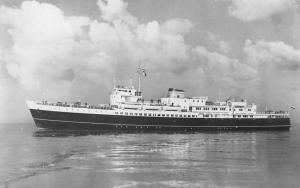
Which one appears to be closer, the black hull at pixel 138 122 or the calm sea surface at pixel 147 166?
the calm sea surface at pixel 147 166

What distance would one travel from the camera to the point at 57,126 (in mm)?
56375

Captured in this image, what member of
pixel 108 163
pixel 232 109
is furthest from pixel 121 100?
pixel 108 163

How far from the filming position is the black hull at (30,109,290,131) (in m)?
56.4

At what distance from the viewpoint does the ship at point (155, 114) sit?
186 ft

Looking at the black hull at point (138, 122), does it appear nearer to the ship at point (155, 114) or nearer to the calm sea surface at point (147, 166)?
the ship at point (155, 114)

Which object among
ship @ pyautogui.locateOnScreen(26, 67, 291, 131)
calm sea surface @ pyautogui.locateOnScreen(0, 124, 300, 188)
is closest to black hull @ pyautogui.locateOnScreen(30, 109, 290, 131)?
ship @ pyautogui.locateOnScreen(26, 67, 291, 131)

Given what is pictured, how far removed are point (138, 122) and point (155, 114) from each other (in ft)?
10.3

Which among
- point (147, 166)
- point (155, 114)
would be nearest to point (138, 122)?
point (155, 114)

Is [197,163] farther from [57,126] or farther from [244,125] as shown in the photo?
[244,125]

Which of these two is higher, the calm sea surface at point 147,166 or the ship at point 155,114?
the ship at point 155,114

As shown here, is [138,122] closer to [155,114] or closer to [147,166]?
[155,114]

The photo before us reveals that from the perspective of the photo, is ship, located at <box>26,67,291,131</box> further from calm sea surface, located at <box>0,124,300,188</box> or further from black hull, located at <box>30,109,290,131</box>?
calm sea surface, located at <box>0,124,300,188</box>

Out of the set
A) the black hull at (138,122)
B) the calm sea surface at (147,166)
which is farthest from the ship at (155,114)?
the calm sea surface at (147,166)

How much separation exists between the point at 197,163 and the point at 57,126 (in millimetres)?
32678
